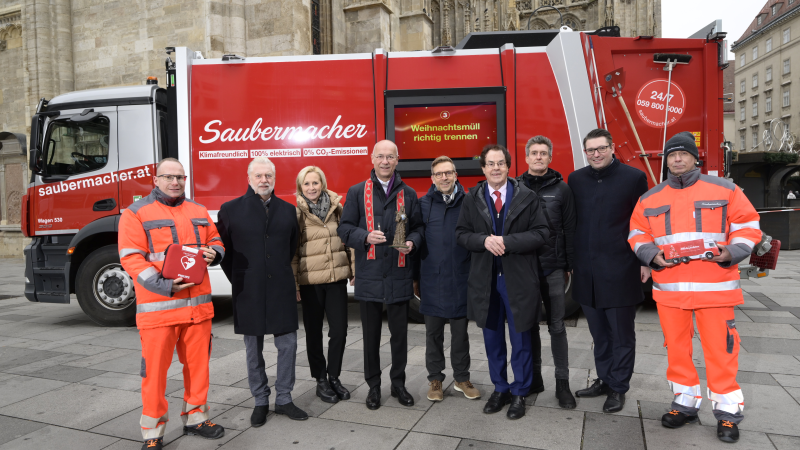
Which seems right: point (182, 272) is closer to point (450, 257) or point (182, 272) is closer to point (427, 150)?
point (450, 257)

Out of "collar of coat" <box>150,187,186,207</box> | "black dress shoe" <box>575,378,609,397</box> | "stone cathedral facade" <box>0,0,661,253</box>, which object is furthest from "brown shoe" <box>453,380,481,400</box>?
"stone cathedral facade" <box>0,0,661,253</box>

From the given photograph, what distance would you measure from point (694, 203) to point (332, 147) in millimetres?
3564

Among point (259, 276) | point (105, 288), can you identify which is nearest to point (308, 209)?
point (259, 276)

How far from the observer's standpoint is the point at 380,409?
3469 mm

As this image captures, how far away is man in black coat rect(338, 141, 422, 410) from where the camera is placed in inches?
138

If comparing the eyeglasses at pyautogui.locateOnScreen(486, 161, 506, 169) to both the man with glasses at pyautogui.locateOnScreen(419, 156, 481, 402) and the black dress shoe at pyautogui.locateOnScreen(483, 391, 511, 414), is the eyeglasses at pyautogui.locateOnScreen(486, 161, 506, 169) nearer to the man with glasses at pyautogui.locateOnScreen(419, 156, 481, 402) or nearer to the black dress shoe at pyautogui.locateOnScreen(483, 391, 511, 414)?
the man with glasses at pyautogui.locateOnScreen(419, 156, 481, 402)

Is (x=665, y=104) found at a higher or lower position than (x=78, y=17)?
lower

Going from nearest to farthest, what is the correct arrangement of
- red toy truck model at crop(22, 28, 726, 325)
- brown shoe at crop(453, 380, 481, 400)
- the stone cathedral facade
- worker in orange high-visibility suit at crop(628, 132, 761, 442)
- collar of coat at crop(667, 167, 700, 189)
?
1. worker in orange high-visibility suit at crop(628, 132, 761, 442)
2. collar of coat at crop(667, 167, 700, 189)
3. brown shoe at crop(453, 380, 481, 400)
4. red toy truck model at crop(22, 28, 726, 325)
5. the stone cathedral facade

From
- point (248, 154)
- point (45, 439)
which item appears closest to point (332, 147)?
point (248, 154)

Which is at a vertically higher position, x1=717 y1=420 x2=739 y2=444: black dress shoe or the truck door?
the truck door

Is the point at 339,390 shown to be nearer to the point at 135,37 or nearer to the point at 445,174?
the point at 445,174

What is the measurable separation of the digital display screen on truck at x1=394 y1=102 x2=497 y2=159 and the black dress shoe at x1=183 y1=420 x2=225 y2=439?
3.29 meters

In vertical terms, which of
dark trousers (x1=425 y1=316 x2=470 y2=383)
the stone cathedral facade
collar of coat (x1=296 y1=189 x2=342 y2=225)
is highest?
the stone cathedral facade

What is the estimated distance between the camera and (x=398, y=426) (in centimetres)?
318
